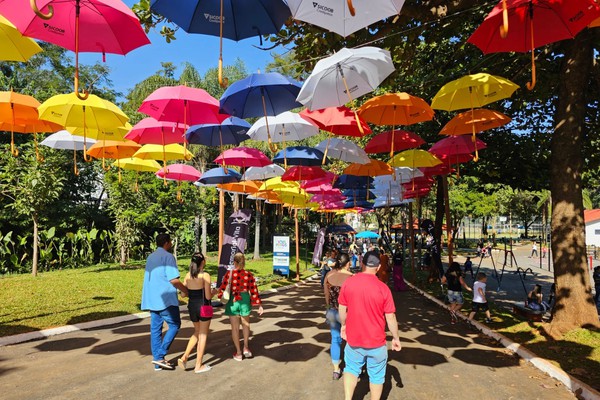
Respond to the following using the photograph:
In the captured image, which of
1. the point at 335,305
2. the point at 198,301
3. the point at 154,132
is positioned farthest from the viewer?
the point at 154,132

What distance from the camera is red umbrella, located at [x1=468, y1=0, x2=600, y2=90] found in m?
4.99

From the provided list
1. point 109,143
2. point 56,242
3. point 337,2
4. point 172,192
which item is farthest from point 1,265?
point 337,2

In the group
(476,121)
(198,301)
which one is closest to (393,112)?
(476,121)

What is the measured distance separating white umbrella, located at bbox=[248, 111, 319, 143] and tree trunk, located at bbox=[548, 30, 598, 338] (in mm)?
5530

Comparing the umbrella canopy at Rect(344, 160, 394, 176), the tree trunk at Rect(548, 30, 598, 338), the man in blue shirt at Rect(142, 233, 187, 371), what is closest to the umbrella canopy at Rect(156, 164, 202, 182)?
the umbrella canopy at Rect(344, 160, 394, 176)

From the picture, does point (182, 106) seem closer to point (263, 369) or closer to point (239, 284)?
point (239, 284)

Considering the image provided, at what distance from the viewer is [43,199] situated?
15.5 metres

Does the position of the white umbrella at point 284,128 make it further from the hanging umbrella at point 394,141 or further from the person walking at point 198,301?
the person walking at point 198,301

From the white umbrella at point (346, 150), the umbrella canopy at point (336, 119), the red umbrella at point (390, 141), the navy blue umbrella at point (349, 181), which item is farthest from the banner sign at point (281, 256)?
the umbrella canopy at point (336, 119)

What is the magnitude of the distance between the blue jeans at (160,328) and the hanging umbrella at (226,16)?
138 inches

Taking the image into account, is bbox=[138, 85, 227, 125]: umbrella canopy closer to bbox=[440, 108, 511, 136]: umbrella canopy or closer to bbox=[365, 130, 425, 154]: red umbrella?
bbox=[365, 130, 425, 154]: red umbrella

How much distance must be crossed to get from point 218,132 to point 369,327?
7.28m

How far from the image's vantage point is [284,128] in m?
10.1

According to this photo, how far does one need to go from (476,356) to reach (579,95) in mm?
5758
